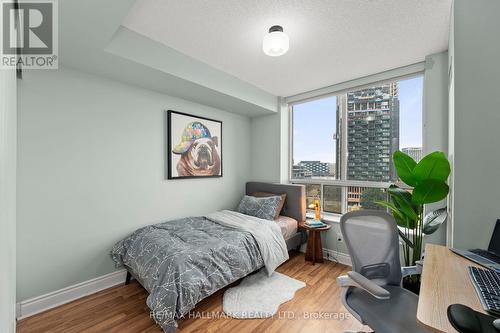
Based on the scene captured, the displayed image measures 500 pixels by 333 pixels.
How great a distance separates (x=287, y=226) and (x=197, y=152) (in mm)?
1690

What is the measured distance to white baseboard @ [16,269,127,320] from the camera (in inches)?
75.4

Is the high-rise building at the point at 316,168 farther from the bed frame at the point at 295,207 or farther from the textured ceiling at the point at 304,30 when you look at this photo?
the textured ceiling at the point at 304,30

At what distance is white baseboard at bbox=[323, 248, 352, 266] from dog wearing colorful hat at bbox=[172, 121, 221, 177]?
2070mm

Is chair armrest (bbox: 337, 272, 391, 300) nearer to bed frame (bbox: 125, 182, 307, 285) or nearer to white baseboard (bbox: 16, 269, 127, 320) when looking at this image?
bed frame (bbox: 125, 182, 307, 285)

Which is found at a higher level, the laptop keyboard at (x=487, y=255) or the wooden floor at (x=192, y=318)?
the laptop keyboard at (x=487, y=255)

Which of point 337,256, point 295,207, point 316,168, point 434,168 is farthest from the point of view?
point 316,168

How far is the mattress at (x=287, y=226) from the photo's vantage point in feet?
9.67

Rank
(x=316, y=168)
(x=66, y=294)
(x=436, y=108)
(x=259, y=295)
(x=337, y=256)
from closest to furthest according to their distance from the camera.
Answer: (x=66, y=294)
(x=259, y=295)
(x=436, y=108)
(x=337, y=256)
(x=316, y=168)

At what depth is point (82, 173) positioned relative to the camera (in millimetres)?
2242

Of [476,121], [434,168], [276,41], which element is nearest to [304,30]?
[276,41]

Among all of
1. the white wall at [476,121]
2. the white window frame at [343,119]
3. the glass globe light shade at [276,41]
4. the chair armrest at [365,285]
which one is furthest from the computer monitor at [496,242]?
the glass globe light shade at [276,41]

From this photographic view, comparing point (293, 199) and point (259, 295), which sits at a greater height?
point (293, 199)

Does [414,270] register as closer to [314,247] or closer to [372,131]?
[314,247]

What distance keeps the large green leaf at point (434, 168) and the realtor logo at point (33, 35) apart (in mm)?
2806
